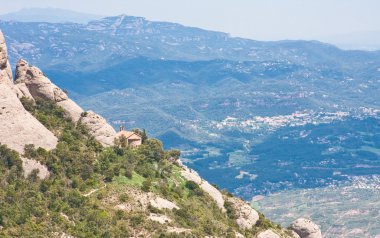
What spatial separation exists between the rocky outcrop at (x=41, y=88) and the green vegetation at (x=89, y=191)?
4.49 ft

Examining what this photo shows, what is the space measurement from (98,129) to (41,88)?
8523 millimetres

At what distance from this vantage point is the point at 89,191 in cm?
A: 5859

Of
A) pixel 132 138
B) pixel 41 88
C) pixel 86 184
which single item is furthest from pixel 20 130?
pixel 132 138

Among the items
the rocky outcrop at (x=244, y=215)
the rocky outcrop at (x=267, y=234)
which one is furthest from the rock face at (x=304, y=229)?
the rocky outcrop at (x=267, y=234)

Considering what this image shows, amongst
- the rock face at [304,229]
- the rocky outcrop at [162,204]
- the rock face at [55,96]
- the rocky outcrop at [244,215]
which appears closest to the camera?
the rocky outcrop at [162,204]

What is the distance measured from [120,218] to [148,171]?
14062 millimetres

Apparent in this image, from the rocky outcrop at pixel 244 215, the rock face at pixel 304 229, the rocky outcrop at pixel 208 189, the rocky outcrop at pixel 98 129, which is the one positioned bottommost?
the rock face at pixel 304 229

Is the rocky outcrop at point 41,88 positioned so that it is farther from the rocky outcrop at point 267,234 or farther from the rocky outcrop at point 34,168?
the rocky outcrop at point 267,234

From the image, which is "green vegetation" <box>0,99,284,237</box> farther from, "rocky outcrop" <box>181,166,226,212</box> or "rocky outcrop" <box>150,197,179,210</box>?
"rocky outcrop" <box>181,166,226,212</box>

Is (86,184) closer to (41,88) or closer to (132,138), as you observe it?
(41,88)

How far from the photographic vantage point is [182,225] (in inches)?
2237

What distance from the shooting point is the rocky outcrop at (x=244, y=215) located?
67.8m

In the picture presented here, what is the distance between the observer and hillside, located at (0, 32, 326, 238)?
5191cm

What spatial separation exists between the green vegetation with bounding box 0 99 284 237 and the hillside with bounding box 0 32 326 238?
3.4 inches
